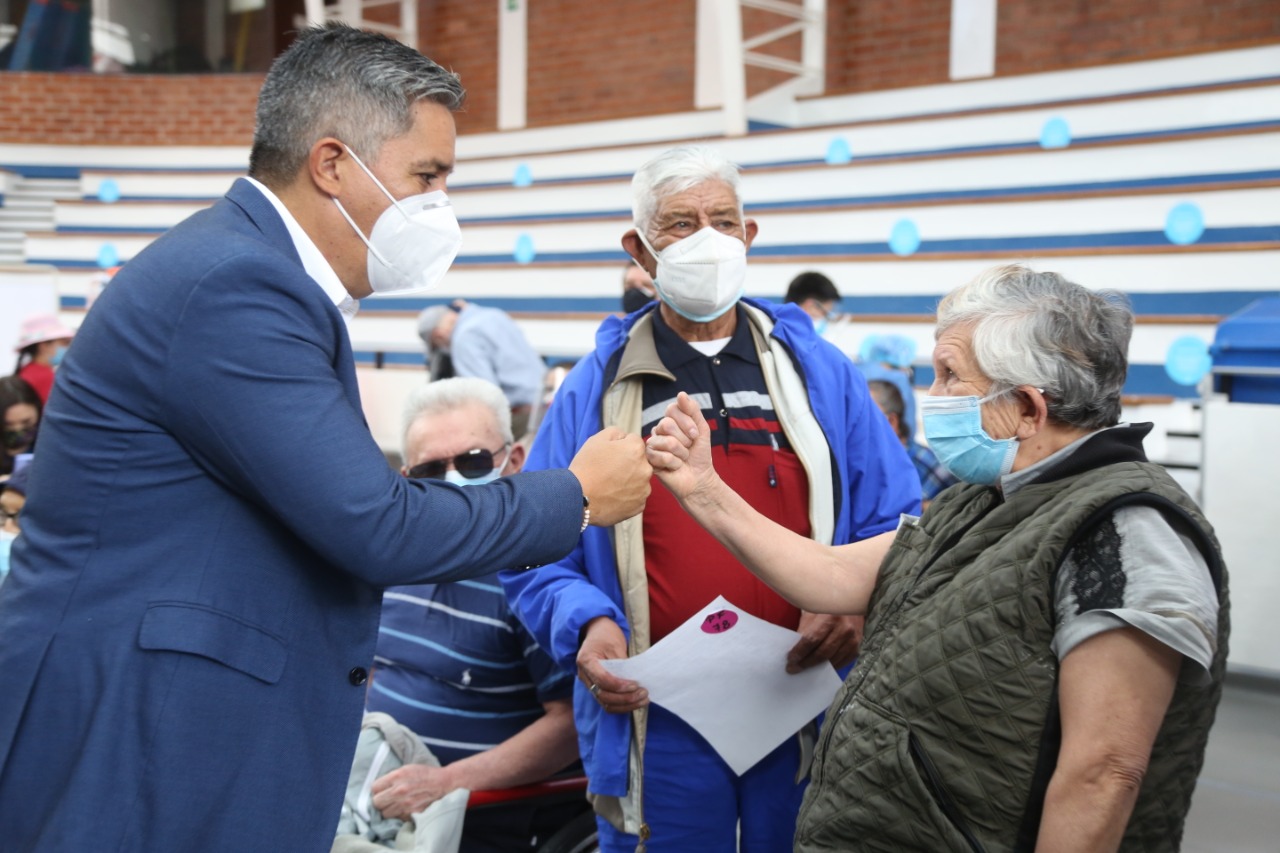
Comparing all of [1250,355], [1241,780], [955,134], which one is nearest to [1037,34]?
[955,134]

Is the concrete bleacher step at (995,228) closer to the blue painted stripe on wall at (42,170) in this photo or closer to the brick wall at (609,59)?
the brick wall at (609,59)

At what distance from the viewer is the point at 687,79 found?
9.23m

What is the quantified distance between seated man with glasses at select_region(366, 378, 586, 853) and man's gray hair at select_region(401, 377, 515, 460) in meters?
0.06

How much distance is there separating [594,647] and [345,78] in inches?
35.7

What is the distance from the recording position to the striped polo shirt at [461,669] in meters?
2.26

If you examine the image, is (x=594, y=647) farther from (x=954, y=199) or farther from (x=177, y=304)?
(x=954, y=199)

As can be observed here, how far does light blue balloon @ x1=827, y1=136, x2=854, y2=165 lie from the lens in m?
7.09

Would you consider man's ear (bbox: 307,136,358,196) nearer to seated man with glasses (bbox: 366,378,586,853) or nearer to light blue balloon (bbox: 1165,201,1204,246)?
seated man with glasses (bbox: 366,378,586,853)

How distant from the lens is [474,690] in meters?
2.29

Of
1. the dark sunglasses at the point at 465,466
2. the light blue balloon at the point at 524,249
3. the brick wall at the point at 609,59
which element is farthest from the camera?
the brick wall at the point at 609,59

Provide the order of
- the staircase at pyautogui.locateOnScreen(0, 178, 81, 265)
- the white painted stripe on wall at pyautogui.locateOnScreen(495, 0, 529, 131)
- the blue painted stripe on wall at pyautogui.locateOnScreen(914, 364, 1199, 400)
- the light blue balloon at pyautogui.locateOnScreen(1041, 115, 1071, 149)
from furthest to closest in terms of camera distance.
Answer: the staircase at pyautogui.locateOnScreen(0, 178, 81, 265) < the white painted stripe on wall at pyautogui.locateOnScreen(495, 0, 529, 131) < the light blue balloon at pyautogui.locateOnScreen(1041, 115, 1071, 149) < the blue painted stripe on wall at pyautogui.locateOnScreen(914, 364, 1199, 400)

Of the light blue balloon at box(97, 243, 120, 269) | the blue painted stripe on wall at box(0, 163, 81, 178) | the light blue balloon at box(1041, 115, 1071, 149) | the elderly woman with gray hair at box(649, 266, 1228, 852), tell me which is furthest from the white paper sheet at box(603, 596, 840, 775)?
the blue painted stripe on wall at box(0, 163, 81, 178)

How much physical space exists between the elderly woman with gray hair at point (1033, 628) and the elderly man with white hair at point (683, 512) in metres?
0.35

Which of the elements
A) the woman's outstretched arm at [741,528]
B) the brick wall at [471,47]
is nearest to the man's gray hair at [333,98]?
the woman's outstretched arm at [741,528]
